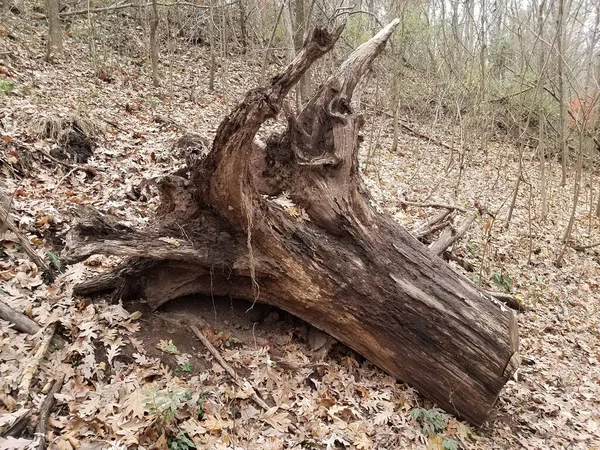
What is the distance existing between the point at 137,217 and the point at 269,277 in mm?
2517

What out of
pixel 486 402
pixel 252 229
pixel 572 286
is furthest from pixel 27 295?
pixel 572 286

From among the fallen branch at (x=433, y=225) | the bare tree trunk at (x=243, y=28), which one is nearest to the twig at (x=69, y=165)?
the fallen branch at (x=433, y=225)

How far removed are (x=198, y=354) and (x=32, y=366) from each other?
1.42 m

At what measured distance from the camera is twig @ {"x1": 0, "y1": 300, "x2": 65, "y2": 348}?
3.78 m

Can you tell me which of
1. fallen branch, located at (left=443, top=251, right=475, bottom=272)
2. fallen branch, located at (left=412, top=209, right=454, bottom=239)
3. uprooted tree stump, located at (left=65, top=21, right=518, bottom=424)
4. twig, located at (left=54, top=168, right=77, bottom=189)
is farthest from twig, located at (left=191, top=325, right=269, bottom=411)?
fallen branch, located at (left=443, top=251, right=475, bottom=272)

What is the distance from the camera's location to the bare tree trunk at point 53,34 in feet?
36.7

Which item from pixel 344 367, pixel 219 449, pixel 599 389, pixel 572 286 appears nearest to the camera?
pixel 219 449

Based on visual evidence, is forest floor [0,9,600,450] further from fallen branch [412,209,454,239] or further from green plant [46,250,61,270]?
fallen branch [412,209,454,239]

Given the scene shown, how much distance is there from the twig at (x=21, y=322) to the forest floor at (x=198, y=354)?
2.4 inches

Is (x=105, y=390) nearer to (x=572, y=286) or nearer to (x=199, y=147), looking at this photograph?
(x=199, y=147)

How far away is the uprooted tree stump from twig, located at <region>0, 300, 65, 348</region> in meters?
0.61

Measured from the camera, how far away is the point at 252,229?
432 cm

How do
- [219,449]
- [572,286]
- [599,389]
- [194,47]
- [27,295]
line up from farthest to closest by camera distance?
1. [194,47]
2. [572,286]
3. [599,389]
4. [27,295]
5. [219,449]

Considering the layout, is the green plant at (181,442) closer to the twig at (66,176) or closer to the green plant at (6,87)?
the twig at (66,176)
